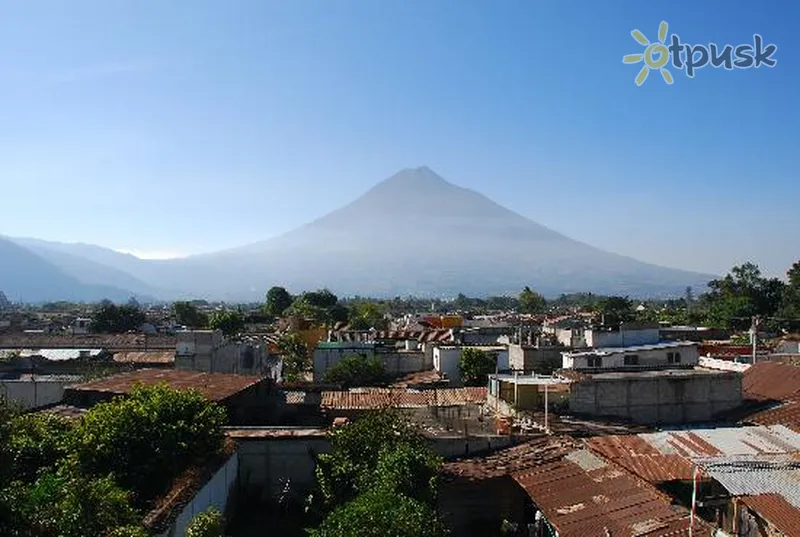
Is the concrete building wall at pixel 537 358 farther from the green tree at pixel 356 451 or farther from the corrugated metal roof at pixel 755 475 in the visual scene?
the corrugated metal roof at pixel 755 475

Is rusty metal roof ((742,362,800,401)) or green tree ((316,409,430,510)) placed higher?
rusty metal roof ((742,362,800,401))

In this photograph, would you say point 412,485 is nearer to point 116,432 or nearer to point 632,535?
point 632,535

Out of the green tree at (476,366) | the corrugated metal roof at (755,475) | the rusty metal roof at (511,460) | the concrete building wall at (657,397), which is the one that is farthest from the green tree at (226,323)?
the corrugated metal roof at (755,475)

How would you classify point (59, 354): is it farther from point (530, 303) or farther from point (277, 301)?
point (530, 303)

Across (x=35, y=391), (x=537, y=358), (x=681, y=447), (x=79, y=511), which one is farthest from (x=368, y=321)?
(x=79, y=511)

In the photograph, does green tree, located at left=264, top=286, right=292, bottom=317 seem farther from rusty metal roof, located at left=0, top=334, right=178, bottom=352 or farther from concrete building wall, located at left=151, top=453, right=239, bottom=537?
concrete building wall, located at left=151, top=453, right=239, bottom=537

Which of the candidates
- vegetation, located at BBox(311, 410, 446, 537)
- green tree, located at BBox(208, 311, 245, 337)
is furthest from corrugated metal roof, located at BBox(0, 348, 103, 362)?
vegetation, located at BBox(311, 410, 446, 537)

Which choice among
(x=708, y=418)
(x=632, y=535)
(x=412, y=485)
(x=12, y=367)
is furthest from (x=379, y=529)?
(x=12, y=367)
